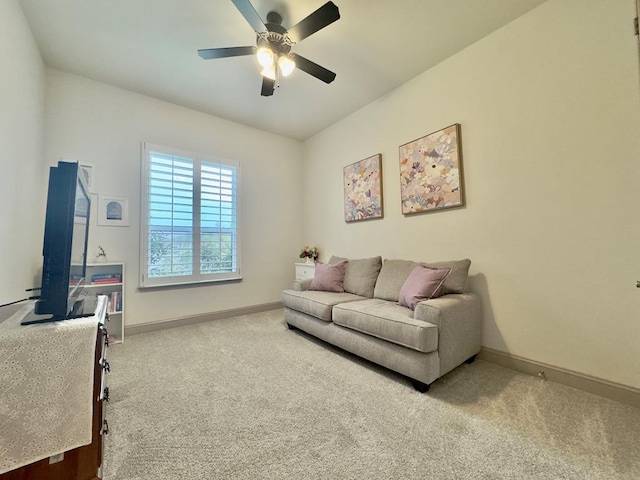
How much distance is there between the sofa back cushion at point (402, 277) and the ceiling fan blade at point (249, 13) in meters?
2.43

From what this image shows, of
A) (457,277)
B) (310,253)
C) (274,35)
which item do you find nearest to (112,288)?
(310,253)

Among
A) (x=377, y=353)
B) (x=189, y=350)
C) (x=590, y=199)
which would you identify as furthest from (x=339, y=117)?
(x=189, y=350)

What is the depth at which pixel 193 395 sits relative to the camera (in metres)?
1.82

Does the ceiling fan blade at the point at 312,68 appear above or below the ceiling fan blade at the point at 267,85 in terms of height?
above

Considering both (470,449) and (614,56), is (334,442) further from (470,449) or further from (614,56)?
(614,56)

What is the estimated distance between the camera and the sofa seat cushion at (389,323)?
1810mm

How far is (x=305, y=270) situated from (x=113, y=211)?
2581 mm

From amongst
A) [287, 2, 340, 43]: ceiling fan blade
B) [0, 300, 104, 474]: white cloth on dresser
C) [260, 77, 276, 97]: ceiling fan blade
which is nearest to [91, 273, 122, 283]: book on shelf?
[0, 300, 104, 474]: white cloth on dresser

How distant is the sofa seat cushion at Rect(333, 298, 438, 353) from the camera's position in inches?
71.2

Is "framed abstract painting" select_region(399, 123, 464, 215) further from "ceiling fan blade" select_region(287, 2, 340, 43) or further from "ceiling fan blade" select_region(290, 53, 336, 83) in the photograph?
"ceiling fan blade" select_region(287, 2, 340, 43)

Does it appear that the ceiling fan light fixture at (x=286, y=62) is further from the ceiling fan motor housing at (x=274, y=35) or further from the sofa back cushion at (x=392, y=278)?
the sofa back cushion at (x=392, y=278)

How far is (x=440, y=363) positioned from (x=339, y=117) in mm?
3472

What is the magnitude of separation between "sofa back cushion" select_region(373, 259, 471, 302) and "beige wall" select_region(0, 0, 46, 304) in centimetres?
311

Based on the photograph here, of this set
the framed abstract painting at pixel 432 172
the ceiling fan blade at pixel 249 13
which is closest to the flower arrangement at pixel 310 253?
the framed abstract painting at pixel 432 172
